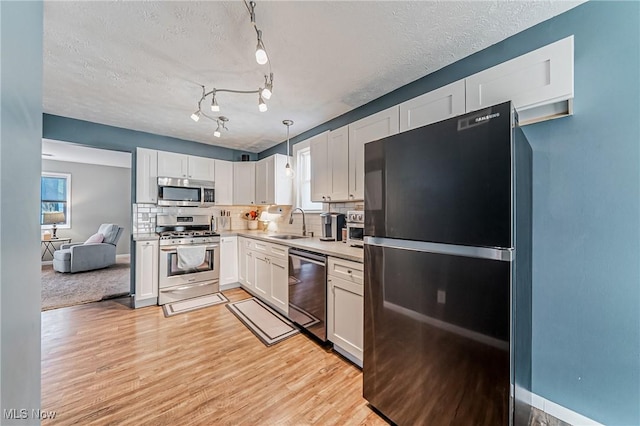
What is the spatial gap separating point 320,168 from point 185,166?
2347 mm

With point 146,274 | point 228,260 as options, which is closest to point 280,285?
point 228,260

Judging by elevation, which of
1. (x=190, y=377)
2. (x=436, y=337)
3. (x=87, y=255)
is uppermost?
(x=436, y=337)

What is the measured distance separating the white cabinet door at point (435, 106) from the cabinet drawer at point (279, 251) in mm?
1795

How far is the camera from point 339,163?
108 inches

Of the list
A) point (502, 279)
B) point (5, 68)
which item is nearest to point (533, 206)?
point (502, 279)

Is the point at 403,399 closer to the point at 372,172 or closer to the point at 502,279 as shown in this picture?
the point at 502,279

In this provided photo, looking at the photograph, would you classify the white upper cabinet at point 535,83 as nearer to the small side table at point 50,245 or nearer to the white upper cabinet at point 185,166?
the white upper cabinet at point 185,166

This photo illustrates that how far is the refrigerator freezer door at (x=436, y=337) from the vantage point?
1.10 meters

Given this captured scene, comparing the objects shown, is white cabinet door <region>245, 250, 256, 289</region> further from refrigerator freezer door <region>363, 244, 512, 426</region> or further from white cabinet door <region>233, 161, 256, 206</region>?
refrigerator freezer door <region>363, 244, 512, 426</region>

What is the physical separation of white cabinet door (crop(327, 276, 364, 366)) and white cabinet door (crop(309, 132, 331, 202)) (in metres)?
1.13

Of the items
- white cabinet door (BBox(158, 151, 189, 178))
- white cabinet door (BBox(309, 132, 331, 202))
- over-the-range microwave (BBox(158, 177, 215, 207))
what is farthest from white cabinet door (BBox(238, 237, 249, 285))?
white cabinet door (BBox(309, 132, 331, 202))

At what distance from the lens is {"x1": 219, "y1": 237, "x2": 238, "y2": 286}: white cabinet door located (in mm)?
3992

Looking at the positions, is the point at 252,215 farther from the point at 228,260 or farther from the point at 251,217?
the point at 228,260

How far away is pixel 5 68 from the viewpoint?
557 millimetres
